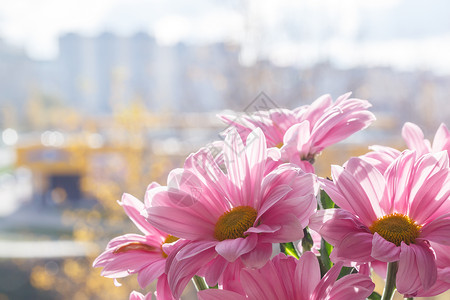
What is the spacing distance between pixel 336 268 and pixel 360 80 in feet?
16.5

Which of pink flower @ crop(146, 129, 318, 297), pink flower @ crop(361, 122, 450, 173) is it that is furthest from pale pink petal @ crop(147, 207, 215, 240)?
pink flower @ crop(361, 122, 450, 173)

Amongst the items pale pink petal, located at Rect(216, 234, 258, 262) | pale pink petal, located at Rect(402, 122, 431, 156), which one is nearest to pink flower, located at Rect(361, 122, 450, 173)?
pale pink petal, located at Rect(402, 122, 431, 156)

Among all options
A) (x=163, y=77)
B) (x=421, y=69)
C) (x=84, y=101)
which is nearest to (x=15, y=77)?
(x=84, y=101)

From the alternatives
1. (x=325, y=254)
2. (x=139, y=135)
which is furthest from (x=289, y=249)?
(x=139, y=135)

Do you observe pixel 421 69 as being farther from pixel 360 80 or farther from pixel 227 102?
pixel 227 102

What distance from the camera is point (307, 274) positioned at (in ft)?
0.76

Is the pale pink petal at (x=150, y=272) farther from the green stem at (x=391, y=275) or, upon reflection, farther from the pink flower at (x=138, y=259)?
the green stem at (x=391, y=275)

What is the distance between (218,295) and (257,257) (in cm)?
3

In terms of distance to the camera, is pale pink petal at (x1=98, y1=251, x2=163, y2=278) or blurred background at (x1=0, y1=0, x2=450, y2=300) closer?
pale pink petal at (x1=98, y1=251, x2=163, y2=278)

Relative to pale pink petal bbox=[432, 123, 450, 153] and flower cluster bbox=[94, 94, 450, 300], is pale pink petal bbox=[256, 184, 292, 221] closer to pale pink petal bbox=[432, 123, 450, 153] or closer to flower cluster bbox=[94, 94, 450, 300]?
flower cluster bbox=[94, 94, 450, 300]

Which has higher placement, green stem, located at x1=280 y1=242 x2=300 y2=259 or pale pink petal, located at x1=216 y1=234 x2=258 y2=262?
pale pink petal, located at x1=216 y1=234 x2=258 y2=262

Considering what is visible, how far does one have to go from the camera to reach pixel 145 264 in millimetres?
266

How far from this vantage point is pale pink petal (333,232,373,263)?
22cm

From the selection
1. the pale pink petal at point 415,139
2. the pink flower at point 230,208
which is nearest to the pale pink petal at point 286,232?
the pink flower at point 230,208
